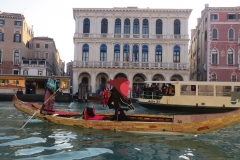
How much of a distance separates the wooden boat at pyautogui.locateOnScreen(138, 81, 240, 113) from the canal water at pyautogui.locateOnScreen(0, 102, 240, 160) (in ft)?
24.5

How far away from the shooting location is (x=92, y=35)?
31.7m

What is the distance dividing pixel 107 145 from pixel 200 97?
36.6 feet

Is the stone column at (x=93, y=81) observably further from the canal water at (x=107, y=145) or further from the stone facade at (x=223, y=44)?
the canal water at (x=107, y=145)

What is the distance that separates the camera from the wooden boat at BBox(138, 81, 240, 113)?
16.4 meters

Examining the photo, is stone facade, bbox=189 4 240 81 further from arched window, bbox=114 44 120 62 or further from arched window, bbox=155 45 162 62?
arched window, bbox=114 44 120 62

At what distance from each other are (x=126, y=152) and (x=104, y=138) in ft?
5.02

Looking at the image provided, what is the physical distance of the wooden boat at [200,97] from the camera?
16.4 metres

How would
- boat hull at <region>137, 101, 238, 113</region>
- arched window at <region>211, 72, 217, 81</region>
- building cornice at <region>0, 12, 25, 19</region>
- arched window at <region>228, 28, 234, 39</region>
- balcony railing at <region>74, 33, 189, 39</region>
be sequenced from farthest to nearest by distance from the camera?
building cornice at <region>0, 12, 25, 19</region>, balcony railing at <region>74, 33, 189, 39</region>, arched window at <region>211, 72, 217, 81</region>, arched window at <region>228, 28, 234, 39</region>, boat hull at <region>137, 101, 238, 113</region>

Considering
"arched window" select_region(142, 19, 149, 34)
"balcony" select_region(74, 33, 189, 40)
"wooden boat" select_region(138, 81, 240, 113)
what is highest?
"arched window" select_region(142, 19, 149, 34)

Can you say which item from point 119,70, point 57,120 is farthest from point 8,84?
point 57,120

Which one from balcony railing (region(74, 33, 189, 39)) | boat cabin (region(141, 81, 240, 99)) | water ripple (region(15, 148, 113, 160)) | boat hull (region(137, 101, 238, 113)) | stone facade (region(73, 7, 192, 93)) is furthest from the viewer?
balcony railing (region(74, 33, 189, 39))

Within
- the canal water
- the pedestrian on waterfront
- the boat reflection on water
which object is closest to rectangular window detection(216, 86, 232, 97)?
the canal water

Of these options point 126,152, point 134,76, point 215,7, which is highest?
point 215,7

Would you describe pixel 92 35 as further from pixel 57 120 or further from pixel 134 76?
pixel 57 120
